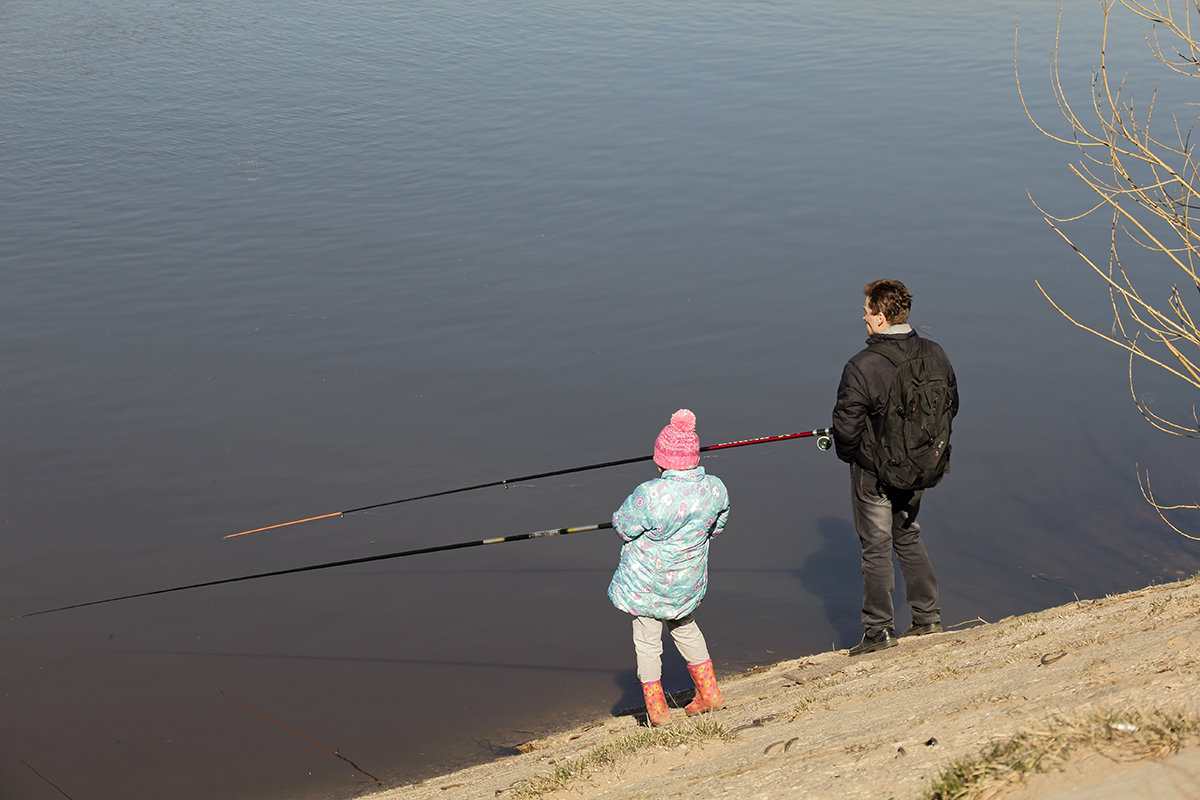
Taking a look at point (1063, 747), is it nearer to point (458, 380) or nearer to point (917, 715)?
point (917, 715)

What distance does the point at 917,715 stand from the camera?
396cm

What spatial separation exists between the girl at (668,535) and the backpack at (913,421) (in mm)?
900

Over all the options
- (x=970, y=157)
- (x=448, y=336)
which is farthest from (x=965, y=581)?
(x=970, y=157)

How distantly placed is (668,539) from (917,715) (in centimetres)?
110

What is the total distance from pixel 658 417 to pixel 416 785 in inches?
169

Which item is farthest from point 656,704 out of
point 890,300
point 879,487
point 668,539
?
point 890,300

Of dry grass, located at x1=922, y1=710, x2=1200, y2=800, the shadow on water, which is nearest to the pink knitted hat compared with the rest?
dry grass, located at x1=922, y1=710, x2=1200, y2=800

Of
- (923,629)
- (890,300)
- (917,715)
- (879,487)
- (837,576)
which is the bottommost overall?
(837,576)

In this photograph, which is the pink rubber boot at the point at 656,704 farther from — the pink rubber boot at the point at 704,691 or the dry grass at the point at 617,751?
the dry grass at the point at 617,751

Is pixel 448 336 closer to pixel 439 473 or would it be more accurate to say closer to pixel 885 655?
pixel 439 473

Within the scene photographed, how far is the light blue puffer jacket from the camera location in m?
4.39

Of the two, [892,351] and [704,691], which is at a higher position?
[892,351]

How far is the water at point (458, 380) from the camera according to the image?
20.7 feet

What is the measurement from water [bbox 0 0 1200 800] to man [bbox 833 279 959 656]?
3.27 feet
